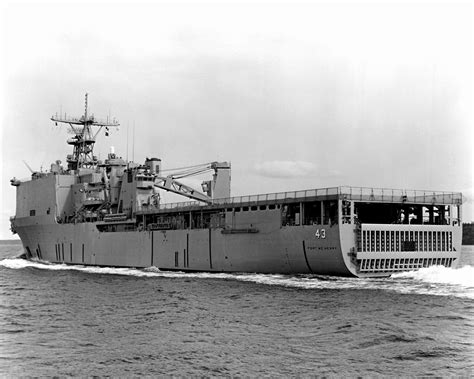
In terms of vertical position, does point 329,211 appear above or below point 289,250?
above

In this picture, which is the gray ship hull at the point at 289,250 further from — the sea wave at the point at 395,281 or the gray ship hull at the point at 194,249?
the sea wave at the point at 395,281

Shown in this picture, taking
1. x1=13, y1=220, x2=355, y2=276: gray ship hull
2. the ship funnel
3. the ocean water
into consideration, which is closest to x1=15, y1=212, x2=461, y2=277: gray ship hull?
x1=13, y1=220, x2=355, y2=276: gray ship hull

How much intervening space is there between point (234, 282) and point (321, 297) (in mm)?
6921

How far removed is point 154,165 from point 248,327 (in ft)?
86.0

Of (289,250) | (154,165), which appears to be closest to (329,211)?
(289,250)

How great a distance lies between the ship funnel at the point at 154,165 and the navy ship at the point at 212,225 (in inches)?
3.1

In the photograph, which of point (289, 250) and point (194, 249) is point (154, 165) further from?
point (289, 250)

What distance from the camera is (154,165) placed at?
42312 millimetres

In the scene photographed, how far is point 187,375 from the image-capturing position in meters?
12.6

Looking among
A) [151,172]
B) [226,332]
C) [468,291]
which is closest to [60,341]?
[226,332]

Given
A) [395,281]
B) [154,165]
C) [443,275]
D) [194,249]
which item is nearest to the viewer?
[395,281]

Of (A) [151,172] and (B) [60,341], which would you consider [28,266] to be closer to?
(A) [151,172]

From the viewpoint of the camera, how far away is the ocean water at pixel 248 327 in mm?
13266

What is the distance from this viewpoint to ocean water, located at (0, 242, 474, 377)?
13266 millimetres
